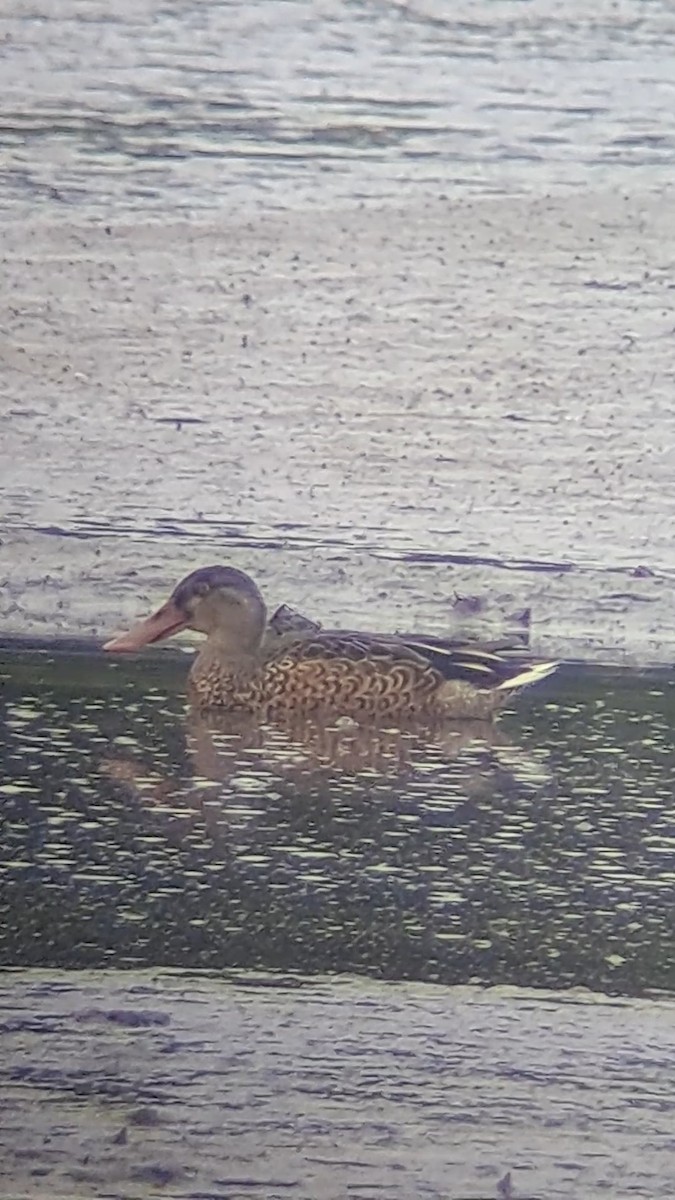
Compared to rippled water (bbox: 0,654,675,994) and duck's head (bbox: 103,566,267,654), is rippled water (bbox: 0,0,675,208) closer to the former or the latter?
duck's head (bbox: 103,566,267,654)

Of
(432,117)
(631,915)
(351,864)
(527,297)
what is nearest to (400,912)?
(351,864)

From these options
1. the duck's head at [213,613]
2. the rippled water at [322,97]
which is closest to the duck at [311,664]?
the duck's head at [213,613]

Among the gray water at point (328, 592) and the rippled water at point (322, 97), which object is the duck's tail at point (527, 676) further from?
the rippled water at point (322, 97)

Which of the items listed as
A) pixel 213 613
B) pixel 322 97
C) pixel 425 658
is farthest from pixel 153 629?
pixel 322 97

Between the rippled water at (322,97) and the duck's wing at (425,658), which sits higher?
Result: the rippled water at (322,97)

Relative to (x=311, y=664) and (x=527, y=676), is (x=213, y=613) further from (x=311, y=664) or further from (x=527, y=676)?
(x=527, y=676)

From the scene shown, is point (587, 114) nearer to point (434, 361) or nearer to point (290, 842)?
point (434, 361)
